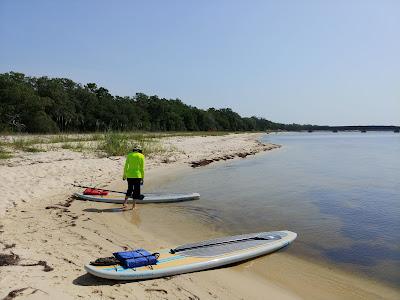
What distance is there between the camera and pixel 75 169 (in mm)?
15195

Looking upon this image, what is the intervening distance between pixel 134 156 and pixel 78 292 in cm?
564

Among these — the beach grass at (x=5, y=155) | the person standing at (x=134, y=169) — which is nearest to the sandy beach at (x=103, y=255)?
the person standing at (x=134, y=169)

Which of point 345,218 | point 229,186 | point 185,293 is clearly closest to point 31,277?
point 185,293

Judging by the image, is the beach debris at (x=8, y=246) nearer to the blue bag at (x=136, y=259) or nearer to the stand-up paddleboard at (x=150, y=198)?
the blue bag at (x=136, y=259)

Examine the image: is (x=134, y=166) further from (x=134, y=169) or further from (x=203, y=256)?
(x=203, y=256)

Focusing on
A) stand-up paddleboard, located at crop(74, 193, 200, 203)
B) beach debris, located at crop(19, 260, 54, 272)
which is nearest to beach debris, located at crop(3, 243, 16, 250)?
beach debris, located at crop(19, 260, 54, 272)

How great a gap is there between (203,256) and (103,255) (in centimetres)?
172

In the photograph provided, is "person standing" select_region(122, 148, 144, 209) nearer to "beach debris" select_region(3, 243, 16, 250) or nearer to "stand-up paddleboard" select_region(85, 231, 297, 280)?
"stand-up paddleboard" select_region(85, 231, 297, 280)

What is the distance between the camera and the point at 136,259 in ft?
18.2

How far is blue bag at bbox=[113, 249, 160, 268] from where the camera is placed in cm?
545

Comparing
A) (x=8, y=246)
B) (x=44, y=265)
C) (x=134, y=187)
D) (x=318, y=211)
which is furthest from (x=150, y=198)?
(x=44, y=265)

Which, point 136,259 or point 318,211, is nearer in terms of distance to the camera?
point 136,259

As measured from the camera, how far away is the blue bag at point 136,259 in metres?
5.45

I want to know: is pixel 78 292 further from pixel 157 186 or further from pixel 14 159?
pixel 14 159
